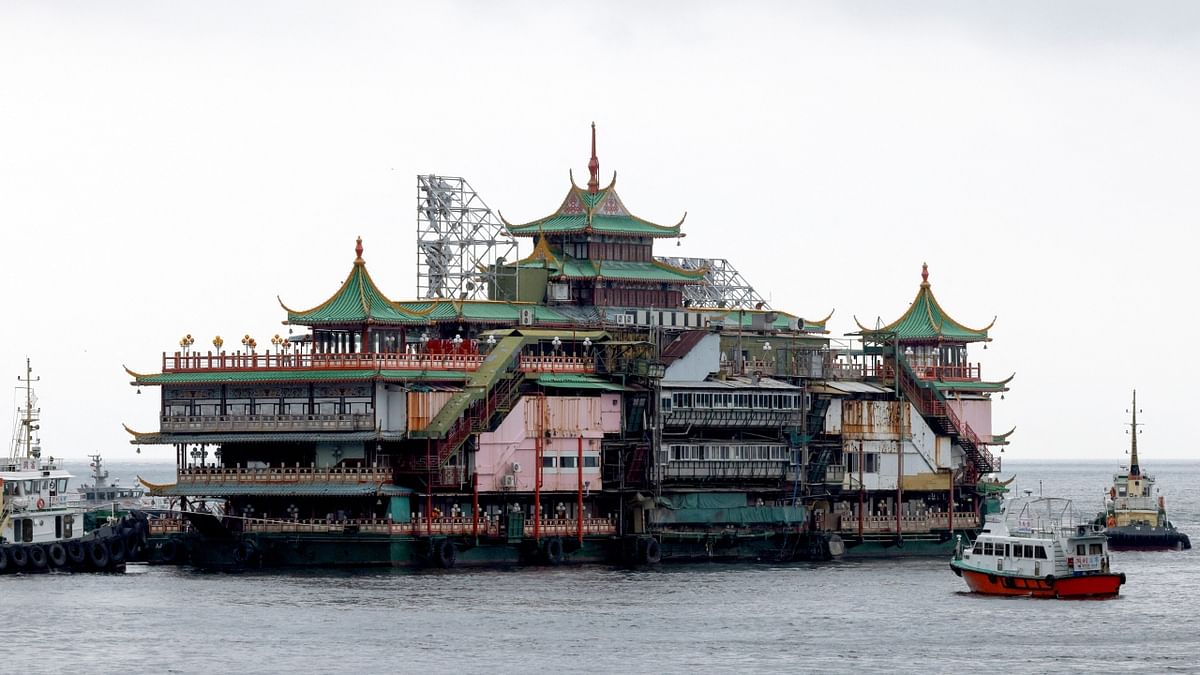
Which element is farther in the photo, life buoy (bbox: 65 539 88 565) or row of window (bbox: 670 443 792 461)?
row of window (bbox: 670 443 792 461)

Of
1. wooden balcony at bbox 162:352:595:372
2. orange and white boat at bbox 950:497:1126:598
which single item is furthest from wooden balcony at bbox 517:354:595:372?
orange and white boat at bbox 950:497:1126:598

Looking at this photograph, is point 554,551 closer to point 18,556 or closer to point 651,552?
point 651,552

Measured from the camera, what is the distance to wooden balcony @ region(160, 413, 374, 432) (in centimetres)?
12581

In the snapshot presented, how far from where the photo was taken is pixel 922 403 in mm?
145500

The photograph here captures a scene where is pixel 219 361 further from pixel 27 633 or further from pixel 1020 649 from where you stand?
pixel 1020 649

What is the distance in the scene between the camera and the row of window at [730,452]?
5276 inches

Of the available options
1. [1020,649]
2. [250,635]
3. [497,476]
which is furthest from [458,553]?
[1020,649]

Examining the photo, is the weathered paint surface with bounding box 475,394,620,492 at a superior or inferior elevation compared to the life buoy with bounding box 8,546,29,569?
superior

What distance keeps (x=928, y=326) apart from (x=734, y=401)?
23.7 metres

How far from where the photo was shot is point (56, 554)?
123 meters

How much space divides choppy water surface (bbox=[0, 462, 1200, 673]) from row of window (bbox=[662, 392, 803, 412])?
397 inches

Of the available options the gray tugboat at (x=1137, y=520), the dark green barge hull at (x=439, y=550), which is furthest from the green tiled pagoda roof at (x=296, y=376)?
the gray tugboat at (x=1137, y=520)

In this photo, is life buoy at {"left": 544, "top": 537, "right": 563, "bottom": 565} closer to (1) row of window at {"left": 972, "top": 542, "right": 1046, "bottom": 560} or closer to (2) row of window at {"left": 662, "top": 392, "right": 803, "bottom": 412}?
(2) row of window at {"left": 662, "top": 392, "right": 803, "bottom": 412}

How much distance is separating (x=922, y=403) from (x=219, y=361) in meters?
40.2
